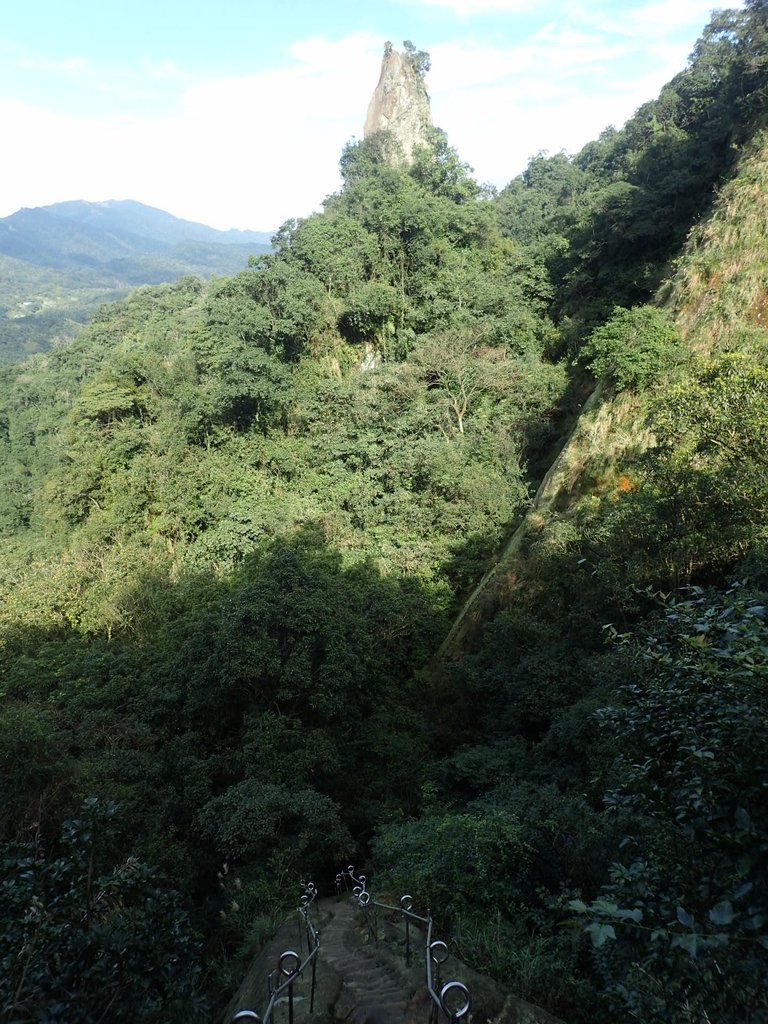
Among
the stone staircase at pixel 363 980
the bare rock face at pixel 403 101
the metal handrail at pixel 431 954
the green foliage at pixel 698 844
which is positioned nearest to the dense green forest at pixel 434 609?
the green foliage at pixel 698 844

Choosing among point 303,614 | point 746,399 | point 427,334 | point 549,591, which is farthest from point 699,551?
point 427,334

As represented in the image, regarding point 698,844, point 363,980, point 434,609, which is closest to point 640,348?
point 434,609

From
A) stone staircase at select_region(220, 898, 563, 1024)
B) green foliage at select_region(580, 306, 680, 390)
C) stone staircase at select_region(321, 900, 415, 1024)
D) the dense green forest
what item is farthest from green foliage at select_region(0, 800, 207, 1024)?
green foliage at select_region(580, 306, 680, 390)

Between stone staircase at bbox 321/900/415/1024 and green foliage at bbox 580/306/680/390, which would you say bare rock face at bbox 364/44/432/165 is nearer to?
green foliage at bbox 580/306/680/390

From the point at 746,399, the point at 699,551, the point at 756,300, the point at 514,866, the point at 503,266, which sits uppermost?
the point at 503,266

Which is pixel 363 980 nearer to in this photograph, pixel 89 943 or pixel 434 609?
pixel 89 943

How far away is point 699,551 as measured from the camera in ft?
27.9

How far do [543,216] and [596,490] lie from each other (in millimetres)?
30536

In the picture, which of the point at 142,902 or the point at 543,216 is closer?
the point at 142,902

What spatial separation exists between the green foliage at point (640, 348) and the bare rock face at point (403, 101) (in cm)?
3386

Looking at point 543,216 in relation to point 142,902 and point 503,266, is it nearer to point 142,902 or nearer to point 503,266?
point 503,266

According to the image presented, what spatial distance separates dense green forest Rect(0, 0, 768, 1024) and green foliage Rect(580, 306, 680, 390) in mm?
133

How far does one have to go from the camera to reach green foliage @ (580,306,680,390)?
1350 cm

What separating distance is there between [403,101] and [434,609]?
42704 mm
